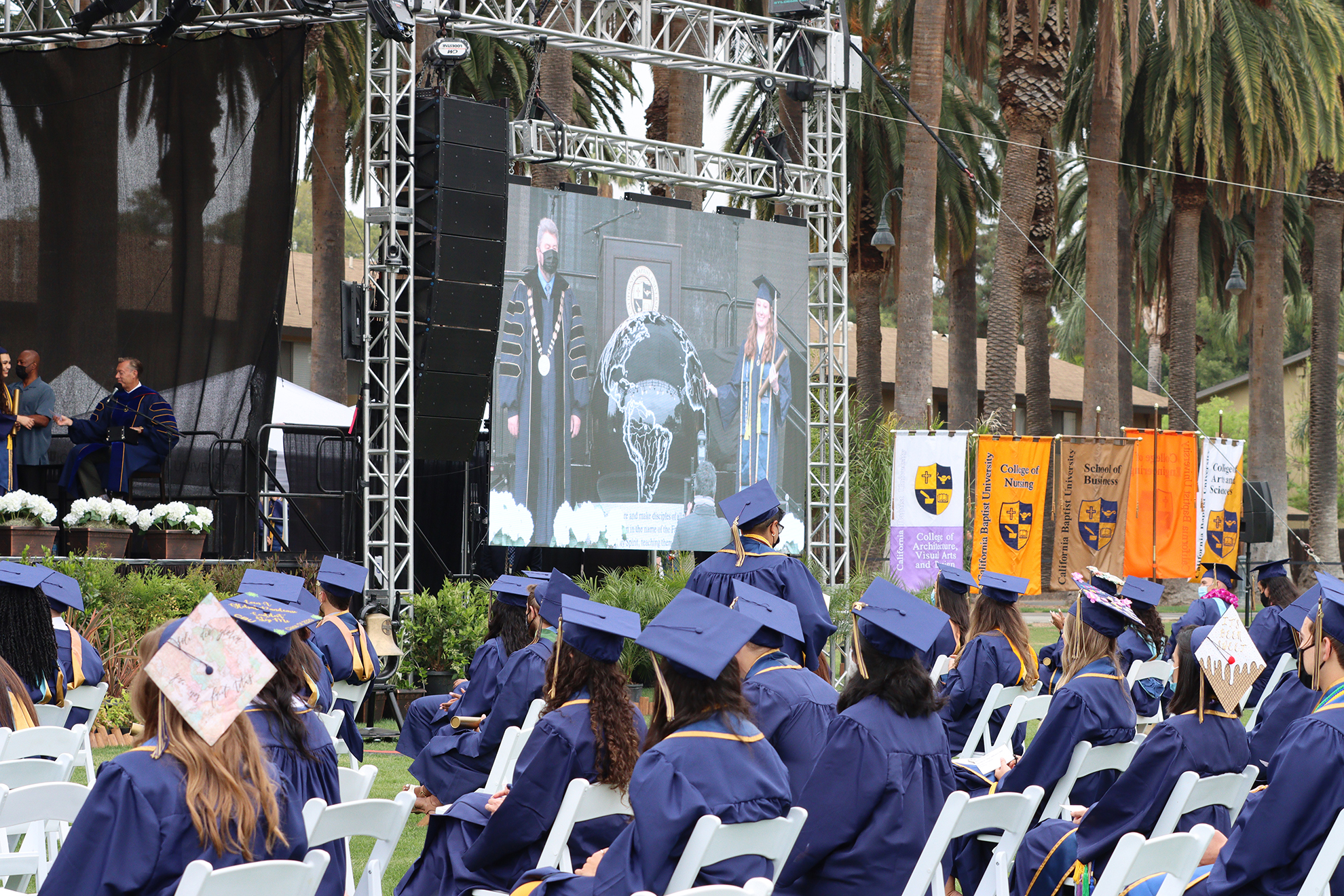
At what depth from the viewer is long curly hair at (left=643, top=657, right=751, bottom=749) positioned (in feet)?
11.2

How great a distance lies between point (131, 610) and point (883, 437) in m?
10.5

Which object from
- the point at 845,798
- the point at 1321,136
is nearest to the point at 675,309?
the point at 845,798

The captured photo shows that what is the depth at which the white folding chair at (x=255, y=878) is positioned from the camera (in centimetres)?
259

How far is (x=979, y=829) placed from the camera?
371cm

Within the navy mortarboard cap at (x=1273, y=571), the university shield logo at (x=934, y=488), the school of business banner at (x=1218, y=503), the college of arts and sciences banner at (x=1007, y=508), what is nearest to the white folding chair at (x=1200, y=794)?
the navy mortarboard cap at (x=1273, y=571)

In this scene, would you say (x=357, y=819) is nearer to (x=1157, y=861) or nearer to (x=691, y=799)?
(x=691, y=799)

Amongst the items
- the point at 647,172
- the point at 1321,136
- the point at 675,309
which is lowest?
the point at 675,309

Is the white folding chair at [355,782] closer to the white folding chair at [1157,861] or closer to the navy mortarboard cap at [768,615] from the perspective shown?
the navy mortarboard cap at [768,615]

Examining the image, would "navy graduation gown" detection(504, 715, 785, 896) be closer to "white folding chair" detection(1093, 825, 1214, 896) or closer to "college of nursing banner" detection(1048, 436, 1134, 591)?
"white folding chair" detection(1093, 825, 1214, 896)

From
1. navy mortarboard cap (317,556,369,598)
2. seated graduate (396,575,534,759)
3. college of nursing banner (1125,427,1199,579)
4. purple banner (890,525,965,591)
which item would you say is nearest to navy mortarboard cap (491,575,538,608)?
seated graduate (396,575,534,759)

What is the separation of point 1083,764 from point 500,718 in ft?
7.80

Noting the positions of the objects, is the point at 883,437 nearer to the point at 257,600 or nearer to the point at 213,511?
the point at 213,511

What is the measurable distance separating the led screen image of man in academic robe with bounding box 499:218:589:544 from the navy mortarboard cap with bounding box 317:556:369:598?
466cm

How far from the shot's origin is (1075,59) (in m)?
24.7
